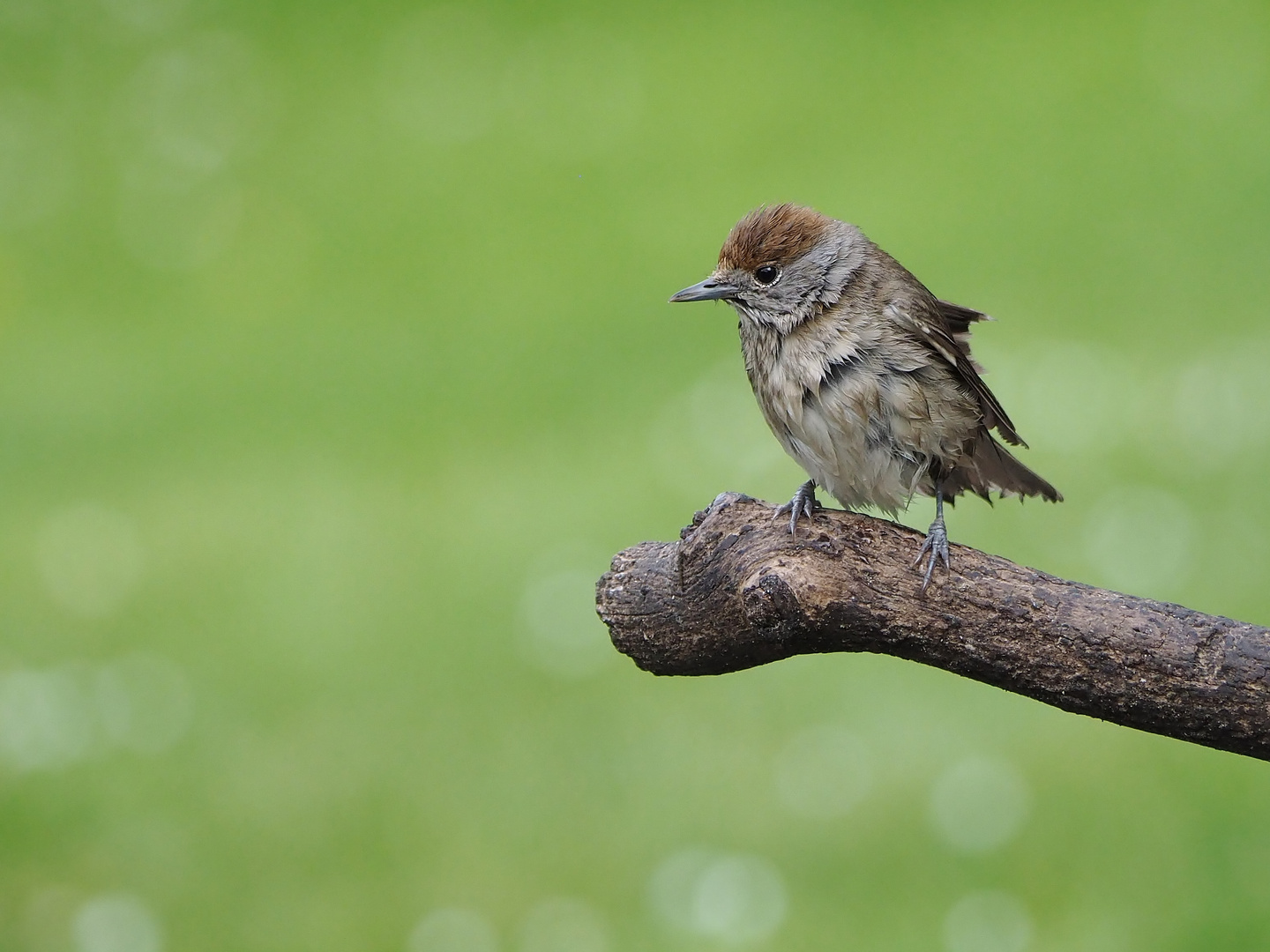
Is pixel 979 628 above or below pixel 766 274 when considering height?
below

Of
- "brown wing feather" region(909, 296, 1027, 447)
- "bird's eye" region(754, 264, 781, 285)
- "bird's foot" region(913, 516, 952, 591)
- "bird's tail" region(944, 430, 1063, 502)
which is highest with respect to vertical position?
"bird's eye" region(754, 264, 781, 285)

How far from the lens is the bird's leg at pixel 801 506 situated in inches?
150

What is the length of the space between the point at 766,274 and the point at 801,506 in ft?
2.84

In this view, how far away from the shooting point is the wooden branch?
342cm

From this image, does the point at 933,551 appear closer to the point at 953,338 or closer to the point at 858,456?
the point at 858,456

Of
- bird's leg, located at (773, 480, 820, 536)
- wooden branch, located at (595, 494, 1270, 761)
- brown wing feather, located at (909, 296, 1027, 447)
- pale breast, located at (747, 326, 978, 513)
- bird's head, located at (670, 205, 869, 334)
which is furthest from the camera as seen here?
bird's head, located at (670, 205, 869, 334)

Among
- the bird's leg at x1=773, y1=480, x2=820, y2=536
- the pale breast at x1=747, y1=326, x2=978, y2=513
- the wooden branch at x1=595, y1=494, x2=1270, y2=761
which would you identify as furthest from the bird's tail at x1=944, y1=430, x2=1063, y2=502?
the wooden branch at x1=595, y1=494, x2=1270, y2=761

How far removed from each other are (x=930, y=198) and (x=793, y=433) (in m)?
4.61

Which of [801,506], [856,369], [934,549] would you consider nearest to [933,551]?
[934,549]

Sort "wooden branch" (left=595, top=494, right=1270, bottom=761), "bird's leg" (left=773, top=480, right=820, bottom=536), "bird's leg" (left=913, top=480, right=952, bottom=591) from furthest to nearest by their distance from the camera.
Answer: "bird's leg" (left=773, top=480, right=820, bottom=536)
"bird's leg" (left=913, top=480, right=952, bottom=591)
"wooden branch" (left=595, top=494, right=1270, bottom=761)

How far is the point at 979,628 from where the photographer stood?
11.6ft

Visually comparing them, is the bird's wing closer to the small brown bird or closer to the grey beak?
the small brown bird

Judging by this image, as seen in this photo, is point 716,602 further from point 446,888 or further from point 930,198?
point 930,198

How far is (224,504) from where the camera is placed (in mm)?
7582
